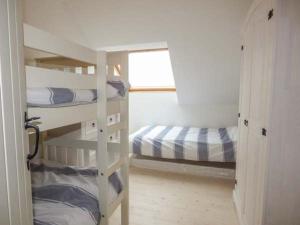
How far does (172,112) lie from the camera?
398 cm

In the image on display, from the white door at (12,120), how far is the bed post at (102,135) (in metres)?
0.62

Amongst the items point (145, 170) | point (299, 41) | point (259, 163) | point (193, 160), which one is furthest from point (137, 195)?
point (299, 41)

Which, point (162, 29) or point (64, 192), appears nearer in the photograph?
point (64, 192)

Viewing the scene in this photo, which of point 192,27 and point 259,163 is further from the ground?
point 192,27

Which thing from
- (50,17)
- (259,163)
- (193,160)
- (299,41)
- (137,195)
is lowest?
(137,195)

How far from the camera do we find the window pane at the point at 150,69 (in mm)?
3779

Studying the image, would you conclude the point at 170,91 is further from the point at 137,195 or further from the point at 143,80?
the point at 137,195

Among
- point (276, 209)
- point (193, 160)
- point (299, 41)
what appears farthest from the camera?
point (193, 160)

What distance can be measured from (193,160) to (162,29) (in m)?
1.87

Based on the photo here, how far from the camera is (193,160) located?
293 centimetres

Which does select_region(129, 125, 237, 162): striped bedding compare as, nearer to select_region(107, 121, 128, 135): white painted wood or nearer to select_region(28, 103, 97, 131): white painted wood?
select_region(107, 121, 128, 135): white painted wood

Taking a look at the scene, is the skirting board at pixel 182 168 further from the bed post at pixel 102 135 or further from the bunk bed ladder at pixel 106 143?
the bed post at pixel 102 135

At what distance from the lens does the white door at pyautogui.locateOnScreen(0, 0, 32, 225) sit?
21.6 inches

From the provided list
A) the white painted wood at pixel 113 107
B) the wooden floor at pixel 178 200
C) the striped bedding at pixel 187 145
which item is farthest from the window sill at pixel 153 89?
the white painted wood at pixel 113 107
